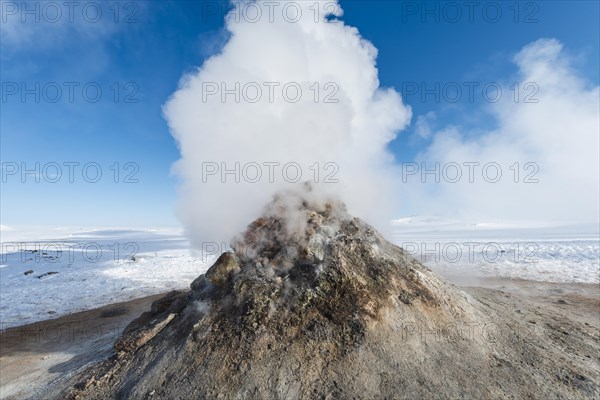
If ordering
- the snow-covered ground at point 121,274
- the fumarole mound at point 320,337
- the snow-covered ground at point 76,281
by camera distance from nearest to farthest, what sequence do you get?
the fumarole mound at point 320,337 → the snow-covered ground at point 76,281 → the snow-covered ground at point 121,274

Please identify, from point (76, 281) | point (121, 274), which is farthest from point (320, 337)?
point (121, 274)

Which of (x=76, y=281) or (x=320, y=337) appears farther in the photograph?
(x=76, y=281)

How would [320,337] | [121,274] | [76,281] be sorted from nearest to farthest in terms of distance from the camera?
[320,337], [76,281], [121,274]

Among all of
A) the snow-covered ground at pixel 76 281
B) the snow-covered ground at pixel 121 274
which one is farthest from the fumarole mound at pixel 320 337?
the snow-covered ground at pixel 76 281

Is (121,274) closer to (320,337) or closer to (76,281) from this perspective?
(76,281)

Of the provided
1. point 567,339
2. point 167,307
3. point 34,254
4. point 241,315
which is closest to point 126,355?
point 167,307

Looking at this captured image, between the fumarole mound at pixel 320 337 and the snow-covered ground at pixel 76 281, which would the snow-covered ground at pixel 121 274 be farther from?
the fumarole mound at pixel 320 337

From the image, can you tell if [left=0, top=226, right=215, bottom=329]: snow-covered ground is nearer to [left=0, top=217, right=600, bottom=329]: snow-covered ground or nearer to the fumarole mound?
[left=0, top=217, right=600, bottom=329]: snow-covered ground

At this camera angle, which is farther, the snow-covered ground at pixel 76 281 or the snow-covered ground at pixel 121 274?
the snow-covered ground at pixel 121 274
